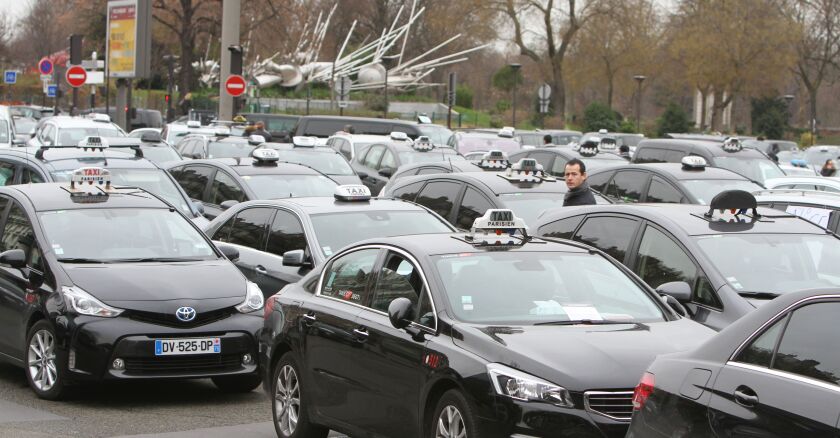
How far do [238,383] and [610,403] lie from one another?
4793 millimetres

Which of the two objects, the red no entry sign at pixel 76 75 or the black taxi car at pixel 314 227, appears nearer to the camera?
the black taxi car at pixel 314 227

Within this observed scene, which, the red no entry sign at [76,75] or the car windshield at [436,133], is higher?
the red no entry sign at [76,75]

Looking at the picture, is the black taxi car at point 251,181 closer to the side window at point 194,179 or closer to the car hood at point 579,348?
the side window at point 194,179

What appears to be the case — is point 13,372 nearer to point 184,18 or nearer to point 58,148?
point 58,148

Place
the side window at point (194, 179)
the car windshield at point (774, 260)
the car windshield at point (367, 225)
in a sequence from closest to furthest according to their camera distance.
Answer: the car windshield at point (774, 260)
the car windshield at point (367, 225)
the side window at point (194, 179)

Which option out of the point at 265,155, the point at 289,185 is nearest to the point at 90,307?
the point at 289,185

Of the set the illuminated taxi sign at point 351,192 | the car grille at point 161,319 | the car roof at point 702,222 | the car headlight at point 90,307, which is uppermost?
the car roof at point 702,222

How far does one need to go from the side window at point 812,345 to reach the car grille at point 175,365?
227 inches

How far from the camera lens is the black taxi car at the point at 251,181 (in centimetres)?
1670

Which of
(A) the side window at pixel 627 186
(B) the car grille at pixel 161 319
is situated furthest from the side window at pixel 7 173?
(A) the side window at pixel 627 186

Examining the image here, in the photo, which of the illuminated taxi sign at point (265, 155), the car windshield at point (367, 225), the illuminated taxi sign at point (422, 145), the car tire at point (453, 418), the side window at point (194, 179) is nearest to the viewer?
the car tire at point (453, 418)

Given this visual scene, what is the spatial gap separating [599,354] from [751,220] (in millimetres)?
3459

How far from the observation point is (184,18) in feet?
221

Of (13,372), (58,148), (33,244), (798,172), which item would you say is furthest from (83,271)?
(798,172)
